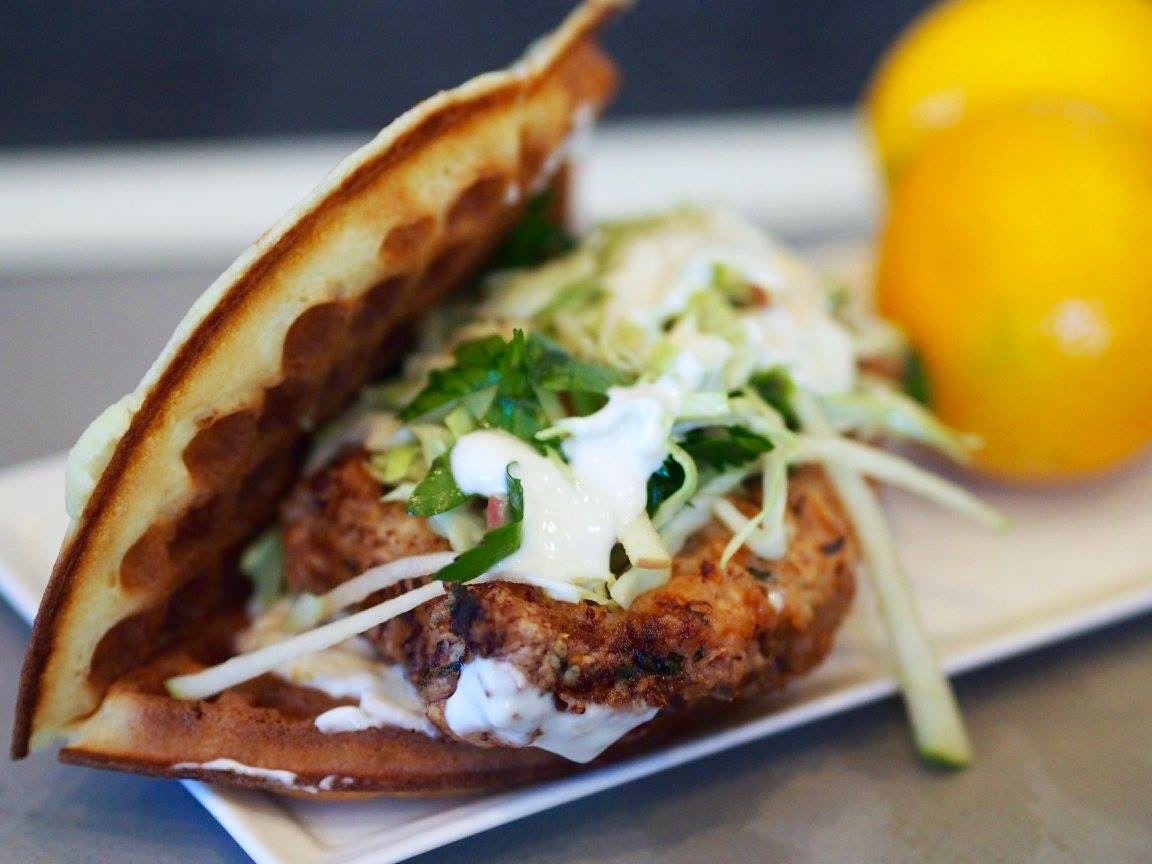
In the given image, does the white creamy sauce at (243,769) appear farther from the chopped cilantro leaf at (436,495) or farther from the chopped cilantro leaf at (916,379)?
the chopped cilantro leaf at (916,379)

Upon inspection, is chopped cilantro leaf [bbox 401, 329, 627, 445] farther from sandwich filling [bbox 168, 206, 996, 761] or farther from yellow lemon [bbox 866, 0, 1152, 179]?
yellow lemon [bbox 866, 0, 1152, 179]

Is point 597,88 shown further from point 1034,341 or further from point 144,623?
point 144,623

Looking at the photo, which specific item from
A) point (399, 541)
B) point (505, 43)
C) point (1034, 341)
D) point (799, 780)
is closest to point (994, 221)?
point (1034, 341)

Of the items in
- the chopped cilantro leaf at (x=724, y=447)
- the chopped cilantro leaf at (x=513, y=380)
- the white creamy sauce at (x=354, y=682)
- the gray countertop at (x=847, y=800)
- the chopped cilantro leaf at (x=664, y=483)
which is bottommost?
the gray countertop at (x=847, y=800)

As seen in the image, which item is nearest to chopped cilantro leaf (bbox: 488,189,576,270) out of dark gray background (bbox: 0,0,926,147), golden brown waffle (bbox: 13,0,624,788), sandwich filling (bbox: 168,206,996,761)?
sandwich filling (bbox: 168,206,996,761)

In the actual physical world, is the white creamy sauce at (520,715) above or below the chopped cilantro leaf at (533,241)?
below

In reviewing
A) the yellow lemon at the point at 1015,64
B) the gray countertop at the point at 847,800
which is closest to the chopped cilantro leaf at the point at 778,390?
the gray countertop at the point at 847,800
